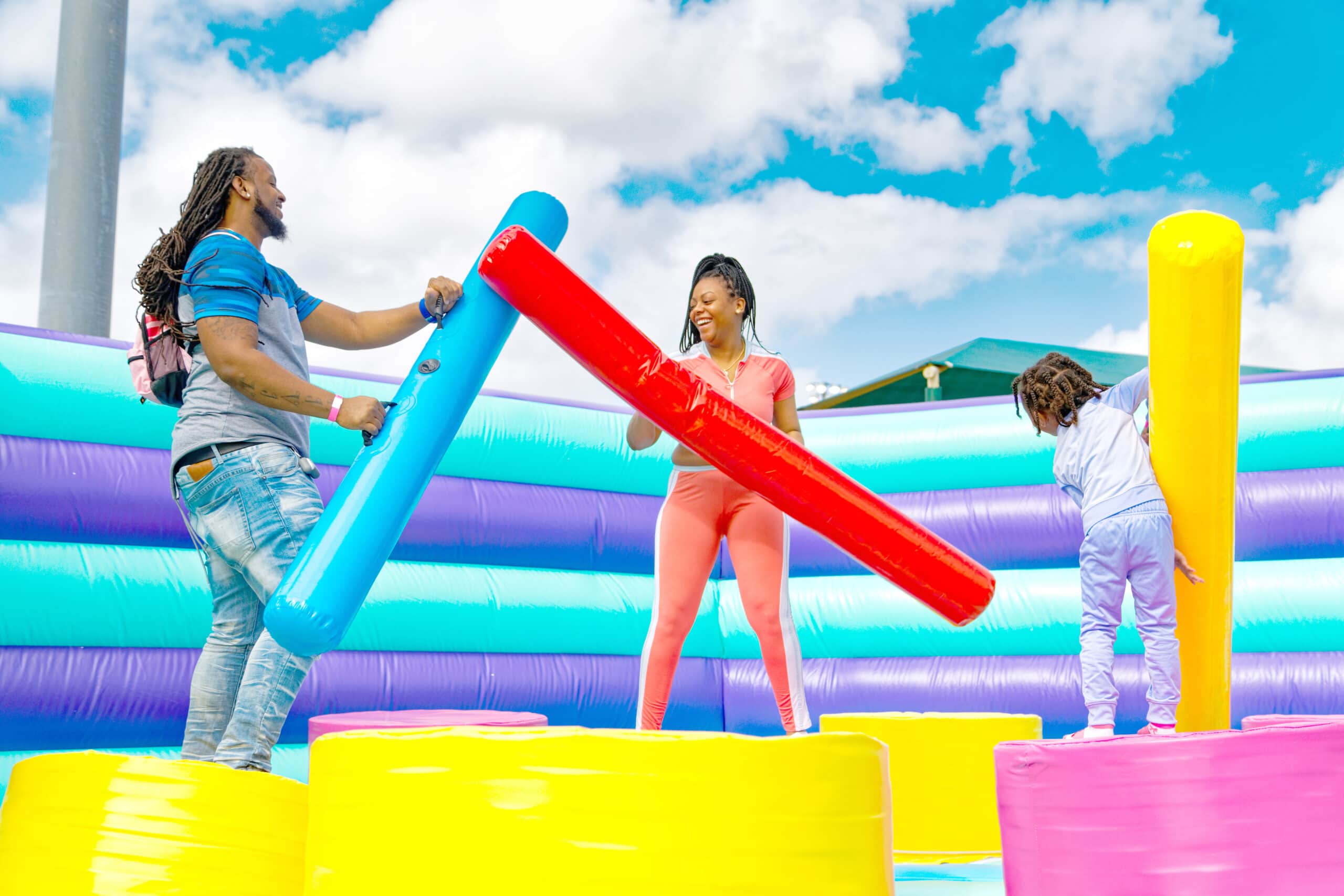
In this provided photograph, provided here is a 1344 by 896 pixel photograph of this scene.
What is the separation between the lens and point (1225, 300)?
1.41 meters

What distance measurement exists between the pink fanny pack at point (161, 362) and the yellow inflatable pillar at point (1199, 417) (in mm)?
1284

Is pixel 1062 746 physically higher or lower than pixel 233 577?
lower

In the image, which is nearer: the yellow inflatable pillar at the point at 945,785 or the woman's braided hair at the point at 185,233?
the woman's braided hair at the point at 185,233

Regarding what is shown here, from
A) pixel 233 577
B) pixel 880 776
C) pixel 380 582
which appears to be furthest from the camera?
pixel 380 582

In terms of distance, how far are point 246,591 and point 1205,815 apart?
1130 millimetres

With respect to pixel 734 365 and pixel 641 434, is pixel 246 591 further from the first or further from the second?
pixel 734 365

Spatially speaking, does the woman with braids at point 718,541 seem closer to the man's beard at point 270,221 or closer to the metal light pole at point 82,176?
the man's beard at point 270,221

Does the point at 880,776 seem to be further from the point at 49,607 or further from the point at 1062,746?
the point at 49,607

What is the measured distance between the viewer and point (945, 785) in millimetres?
2037

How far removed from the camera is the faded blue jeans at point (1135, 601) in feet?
6.44

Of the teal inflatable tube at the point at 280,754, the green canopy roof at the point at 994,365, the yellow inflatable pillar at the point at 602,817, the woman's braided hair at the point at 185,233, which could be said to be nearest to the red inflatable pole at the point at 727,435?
the woman's braided hair at the point at 185,233

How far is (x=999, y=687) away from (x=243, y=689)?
89.3 inches

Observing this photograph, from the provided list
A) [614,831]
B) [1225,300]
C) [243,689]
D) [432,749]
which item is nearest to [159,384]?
[243,689]

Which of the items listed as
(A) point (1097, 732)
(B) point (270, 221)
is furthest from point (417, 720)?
(A) point (1097, 732)
